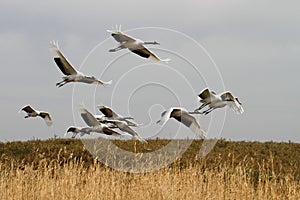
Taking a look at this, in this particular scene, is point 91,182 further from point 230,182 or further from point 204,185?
point 230,182

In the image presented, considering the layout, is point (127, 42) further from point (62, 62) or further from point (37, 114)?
point (37, 114)

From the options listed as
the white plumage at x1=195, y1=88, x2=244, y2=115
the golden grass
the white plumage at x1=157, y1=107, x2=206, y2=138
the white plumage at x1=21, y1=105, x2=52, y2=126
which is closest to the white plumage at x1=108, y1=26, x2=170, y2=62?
the white plumage at x1=157, y1=107, x2=206, y2=138

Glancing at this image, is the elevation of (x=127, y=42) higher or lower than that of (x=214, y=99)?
higher

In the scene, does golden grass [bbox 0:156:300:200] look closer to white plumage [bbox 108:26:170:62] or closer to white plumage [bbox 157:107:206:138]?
white plumage [bbox 157:107:206:138]

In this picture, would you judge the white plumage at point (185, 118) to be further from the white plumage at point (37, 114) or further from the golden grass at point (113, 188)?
the white plumage at point (37, 114)

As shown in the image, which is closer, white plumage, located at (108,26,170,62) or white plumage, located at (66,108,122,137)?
white plumage, located at (108,26,170,62)

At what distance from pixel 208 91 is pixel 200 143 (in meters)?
6.93

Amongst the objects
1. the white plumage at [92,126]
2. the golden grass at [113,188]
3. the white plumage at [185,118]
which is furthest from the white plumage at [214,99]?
the white plumage at [92,126]

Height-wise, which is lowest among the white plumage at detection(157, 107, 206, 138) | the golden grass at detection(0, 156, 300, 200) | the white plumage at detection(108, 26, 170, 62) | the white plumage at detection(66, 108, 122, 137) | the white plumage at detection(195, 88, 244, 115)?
the golden grass at detection(0, 156, 300, 200)

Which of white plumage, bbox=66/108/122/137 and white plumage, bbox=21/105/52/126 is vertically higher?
white plumage, bbox=21/105/52/126

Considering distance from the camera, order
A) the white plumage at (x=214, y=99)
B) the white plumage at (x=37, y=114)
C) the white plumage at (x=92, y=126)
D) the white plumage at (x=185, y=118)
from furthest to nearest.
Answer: the white plumage at (x=37, y=114) → the white plumage at (x=92, y=126) → the white plumage at (x=214, y=99) → the white plumage at (x=185, y=118)

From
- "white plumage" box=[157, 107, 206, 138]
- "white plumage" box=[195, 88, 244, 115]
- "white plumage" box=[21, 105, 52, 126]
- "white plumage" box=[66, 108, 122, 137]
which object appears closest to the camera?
"white plumage" box=[157, 107, 206, 138]

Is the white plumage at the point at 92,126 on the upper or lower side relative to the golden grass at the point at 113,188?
upper

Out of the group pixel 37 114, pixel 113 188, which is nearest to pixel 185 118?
pixel 113 188
